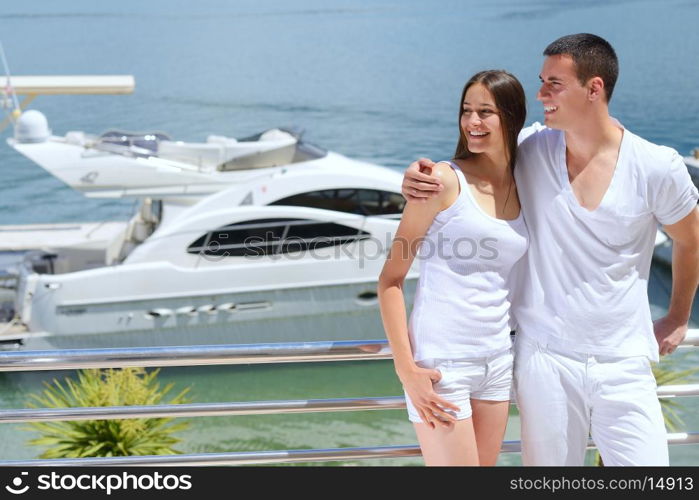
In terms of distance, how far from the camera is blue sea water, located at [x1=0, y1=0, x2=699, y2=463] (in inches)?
1706

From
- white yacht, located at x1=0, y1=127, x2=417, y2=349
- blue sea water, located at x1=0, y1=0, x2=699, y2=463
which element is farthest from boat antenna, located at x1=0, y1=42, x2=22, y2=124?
blue sea water, located at x1=0, y1=0, x2=699, y2=463

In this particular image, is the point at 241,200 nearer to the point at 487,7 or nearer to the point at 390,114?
the point at 390,114

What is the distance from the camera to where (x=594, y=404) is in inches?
79.4

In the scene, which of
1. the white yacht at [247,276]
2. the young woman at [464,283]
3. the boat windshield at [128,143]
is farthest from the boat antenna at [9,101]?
the young woman at [464,283]

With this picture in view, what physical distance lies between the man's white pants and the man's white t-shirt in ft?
0.11

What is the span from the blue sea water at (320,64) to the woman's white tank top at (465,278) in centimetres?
2853

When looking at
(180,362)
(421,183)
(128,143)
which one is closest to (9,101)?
(128,143)

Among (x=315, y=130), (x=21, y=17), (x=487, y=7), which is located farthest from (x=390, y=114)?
(x=21, y=17)

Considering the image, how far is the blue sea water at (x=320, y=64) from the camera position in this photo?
142ft

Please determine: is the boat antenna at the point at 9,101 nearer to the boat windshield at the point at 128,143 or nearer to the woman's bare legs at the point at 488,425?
the boat windshield at the point at 128,143

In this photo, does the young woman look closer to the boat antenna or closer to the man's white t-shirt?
the man's white t-shirt

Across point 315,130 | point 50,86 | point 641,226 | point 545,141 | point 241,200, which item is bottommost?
point 315,130
